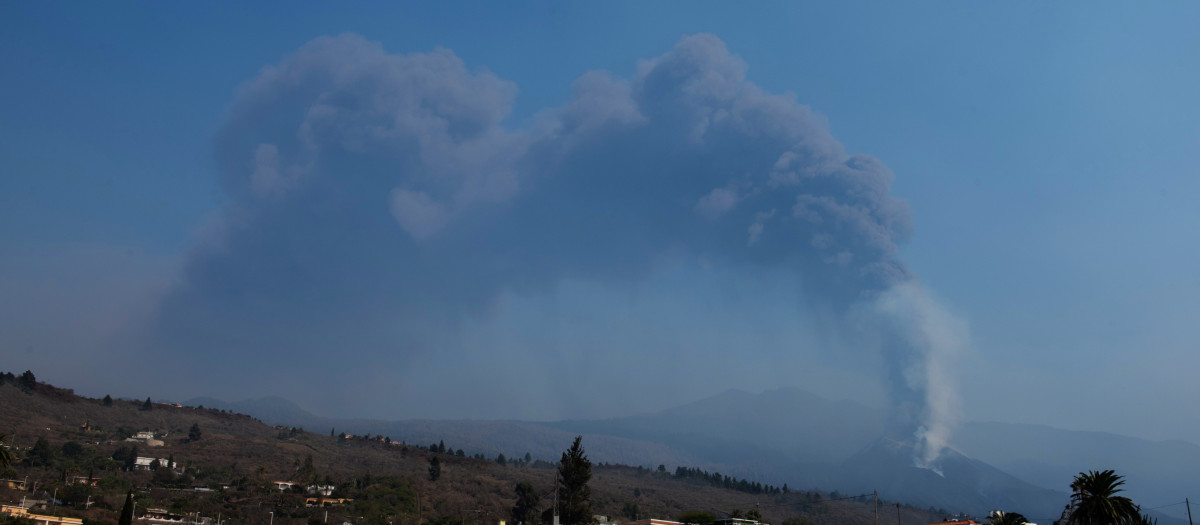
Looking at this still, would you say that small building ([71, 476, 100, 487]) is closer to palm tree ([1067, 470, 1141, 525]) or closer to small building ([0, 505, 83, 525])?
small building ([0, 505, 83, 525])

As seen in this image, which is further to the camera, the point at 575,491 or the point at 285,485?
the point at 285,485

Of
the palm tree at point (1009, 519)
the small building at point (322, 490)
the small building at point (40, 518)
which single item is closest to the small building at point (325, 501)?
the small building at point (322, 490)

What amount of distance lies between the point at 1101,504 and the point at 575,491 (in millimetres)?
49406

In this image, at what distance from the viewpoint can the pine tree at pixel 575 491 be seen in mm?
84562

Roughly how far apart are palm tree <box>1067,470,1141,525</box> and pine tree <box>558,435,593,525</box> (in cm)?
4560

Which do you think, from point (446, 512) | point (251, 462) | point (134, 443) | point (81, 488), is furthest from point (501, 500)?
point (134, 443)

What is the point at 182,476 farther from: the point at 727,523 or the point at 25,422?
the point at 727,523

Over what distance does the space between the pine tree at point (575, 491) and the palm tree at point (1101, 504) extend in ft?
150

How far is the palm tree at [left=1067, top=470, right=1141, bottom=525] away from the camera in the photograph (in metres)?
52.9

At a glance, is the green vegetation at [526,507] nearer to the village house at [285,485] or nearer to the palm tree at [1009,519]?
the village house at [285,485]

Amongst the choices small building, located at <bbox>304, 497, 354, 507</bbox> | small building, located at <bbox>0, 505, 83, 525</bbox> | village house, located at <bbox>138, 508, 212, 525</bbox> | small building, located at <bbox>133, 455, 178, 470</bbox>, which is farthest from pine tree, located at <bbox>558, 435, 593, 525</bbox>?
small building, located at <bbox>133, 455, 178, 470</bbox>

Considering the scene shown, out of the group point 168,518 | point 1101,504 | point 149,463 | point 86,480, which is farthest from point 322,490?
point 1101,504

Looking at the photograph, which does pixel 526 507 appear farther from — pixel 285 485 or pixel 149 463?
pixel 149 463

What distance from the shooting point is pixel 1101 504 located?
5316 centimetres
